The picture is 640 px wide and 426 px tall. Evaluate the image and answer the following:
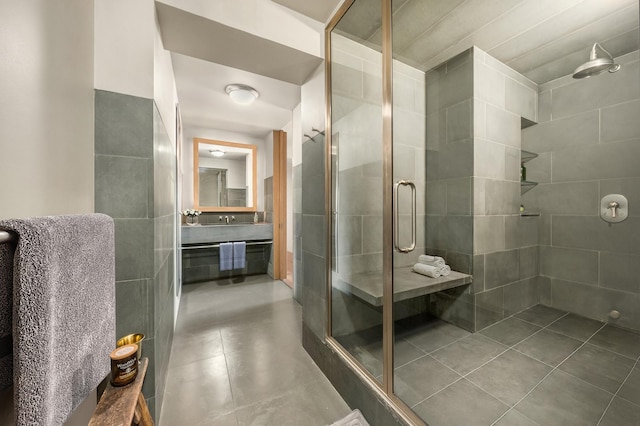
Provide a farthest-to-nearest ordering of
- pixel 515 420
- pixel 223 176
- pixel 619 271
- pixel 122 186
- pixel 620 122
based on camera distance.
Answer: pixel 223 176, pixel 619 271, pixel 620 122, pixel 515 420, pixel 122 186

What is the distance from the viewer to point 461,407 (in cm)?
130

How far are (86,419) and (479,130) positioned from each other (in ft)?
9.64

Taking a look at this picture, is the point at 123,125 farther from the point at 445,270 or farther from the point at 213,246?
the point at 213,246

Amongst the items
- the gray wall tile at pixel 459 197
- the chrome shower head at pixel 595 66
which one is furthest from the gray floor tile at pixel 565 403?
the chrome shower head at pixel 595 66

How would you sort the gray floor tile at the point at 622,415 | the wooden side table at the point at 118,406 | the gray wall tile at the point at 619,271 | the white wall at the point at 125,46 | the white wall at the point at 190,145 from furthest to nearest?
1. the white wall at the point at 190,145
2. the gray wall tile at the point at 619,271
3. the gray floor tile at the point at 622,415
4. the white wall at the point at 125,46
5. the wooden side table at the point at 118,406

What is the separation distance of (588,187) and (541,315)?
1.08 metres

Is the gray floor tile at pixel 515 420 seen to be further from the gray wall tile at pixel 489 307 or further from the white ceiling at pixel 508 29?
the white ceiling at pixel 508 29

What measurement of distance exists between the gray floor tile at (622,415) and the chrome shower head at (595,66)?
1.84 metres

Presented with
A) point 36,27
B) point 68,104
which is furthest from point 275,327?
point 36,27

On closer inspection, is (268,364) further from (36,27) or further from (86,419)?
(36,27)

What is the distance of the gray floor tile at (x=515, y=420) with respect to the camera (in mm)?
1219

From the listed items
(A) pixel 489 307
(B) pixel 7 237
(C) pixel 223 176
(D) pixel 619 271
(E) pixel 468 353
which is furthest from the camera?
(C) pixel 223 176

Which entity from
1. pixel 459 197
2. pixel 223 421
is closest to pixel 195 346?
pixel 223 421

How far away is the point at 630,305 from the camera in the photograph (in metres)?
1.42
